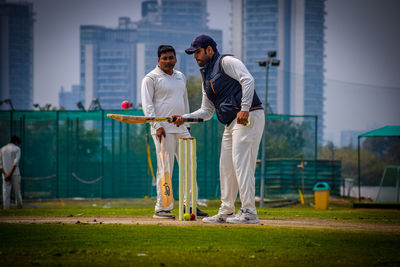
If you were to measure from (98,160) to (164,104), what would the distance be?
13.8 metres

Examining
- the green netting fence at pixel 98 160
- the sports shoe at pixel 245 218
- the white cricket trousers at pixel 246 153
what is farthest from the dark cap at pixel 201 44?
the green netting fence at pixel 98 160

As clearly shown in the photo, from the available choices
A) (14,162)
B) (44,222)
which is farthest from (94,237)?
(14,162)

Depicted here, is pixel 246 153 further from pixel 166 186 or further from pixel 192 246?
pixel 192 246

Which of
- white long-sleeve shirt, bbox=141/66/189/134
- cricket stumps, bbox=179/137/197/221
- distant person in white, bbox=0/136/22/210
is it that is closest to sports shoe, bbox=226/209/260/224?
cricket stumps, bbox=179/137/197/221

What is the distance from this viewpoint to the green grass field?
6.18m

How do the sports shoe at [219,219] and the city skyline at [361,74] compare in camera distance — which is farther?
the city skyline at [361,74]

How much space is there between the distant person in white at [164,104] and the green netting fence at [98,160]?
1238 cm

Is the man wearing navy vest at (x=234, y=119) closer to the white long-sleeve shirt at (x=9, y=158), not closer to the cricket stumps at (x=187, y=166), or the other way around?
the cricket stumps at (x=187, y=166)

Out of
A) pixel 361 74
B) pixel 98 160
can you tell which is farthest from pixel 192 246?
pixel 361 74

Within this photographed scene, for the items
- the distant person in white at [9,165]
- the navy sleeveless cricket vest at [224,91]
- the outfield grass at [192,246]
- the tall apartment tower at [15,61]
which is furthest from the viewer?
the tall apartment tower at [15,61]

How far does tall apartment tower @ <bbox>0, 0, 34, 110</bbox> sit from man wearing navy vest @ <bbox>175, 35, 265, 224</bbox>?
183 m

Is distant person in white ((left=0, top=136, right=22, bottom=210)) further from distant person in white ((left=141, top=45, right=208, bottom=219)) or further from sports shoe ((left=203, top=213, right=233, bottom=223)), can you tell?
sports shoe ((left=203, top=213, right=233, bottom=223))

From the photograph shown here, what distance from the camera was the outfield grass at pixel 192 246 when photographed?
20.2ft

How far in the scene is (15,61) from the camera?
194875 mm
